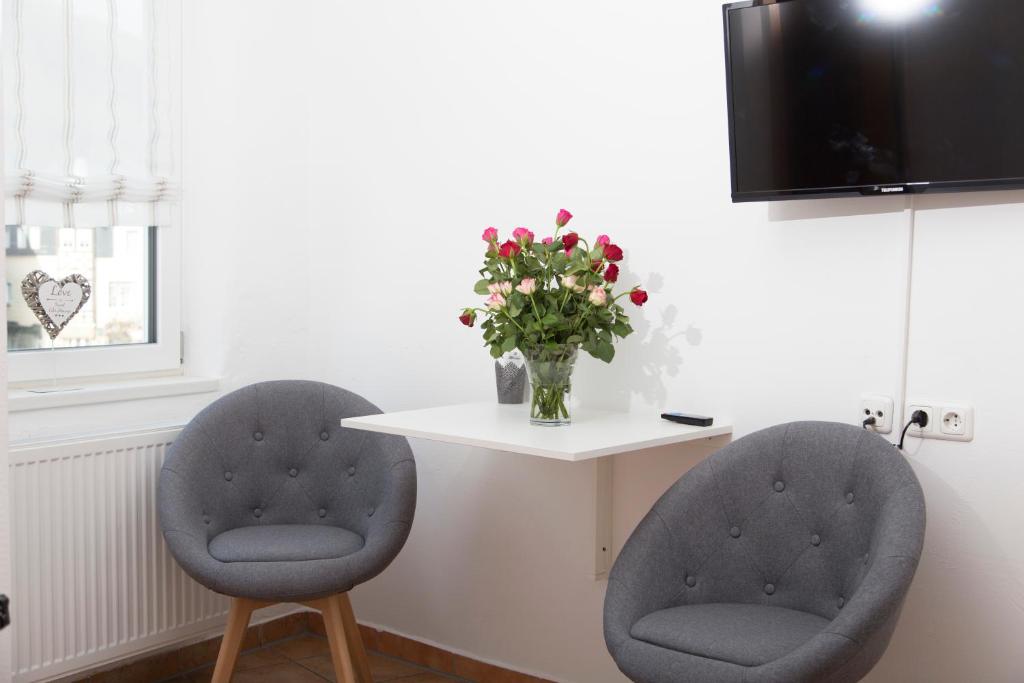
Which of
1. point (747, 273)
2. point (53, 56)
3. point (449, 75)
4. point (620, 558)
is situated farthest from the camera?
point (449, 75)

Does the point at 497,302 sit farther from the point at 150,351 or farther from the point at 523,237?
the point at 150,351

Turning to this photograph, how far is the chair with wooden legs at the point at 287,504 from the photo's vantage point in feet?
7.94

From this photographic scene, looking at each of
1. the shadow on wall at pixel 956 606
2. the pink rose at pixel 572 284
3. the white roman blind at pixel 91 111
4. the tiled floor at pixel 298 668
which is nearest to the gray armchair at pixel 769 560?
the shadow on wall at pixel 956 606

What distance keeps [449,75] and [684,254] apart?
0.96 metres

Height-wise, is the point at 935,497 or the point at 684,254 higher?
the point at 684,254

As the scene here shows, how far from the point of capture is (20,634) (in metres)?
2.50

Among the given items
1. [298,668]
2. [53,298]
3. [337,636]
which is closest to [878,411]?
[337,636]

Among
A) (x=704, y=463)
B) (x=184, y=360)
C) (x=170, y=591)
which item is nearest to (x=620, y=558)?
(x=704, y=463)

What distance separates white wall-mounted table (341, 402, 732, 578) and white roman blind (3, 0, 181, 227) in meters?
1.08

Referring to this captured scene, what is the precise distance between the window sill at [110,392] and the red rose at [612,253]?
1411 mm

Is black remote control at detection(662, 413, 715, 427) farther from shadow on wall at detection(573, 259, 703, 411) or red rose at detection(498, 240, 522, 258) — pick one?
red rose at detection(498, 240, 522, 258)

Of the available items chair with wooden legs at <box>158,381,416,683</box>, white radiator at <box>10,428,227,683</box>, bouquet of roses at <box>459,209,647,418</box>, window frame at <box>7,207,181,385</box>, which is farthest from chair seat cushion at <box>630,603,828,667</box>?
window frame at <box>7,207,181,385</box>

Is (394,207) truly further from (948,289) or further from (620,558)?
(948,289)

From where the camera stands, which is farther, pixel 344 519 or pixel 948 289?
pixel 344 519
